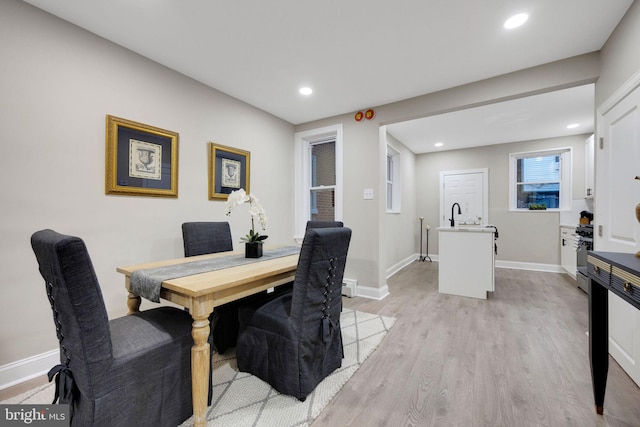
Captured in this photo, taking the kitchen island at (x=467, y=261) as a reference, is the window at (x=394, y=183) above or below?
above

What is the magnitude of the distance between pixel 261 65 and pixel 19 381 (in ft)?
9.75

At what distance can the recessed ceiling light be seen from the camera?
1826 millimetres

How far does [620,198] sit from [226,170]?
344cm

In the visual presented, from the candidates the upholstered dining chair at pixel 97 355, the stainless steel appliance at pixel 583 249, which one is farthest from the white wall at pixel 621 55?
the upholstered dining chair at pixel 97 355

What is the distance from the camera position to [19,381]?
1.72 meters

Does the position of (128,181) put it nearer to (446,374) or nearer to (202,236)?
(202,236)

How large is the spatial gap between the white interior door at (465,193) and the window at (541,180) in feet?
1.56

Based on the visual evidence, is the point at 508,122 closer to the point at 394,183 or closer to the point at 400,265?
the point at 394,183

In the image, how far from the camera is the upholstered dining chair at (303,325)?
4.90 ft

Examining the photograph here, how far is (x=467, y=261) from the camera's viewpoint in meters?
3.44

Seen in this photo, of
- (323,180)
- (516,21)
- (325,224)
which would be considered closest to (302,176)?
(323,180)

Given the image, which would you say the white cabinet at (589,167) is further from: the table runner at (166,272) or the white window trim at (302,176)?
the table runner at (166,272)

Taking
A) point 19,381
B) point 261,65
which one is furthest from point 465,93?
point 19,381

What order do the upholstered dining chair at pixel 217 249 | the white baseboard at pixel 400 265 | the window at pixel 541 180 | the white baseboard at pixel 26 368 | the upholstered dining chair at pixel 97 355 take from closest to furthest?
the upholstered dining chair at pixel 97 355, the white baseboard at pixel 26 368, the upholstered dining chair at pixel 217 249, the white baseboard at pixel 400 265, the window at pixel 541 180
